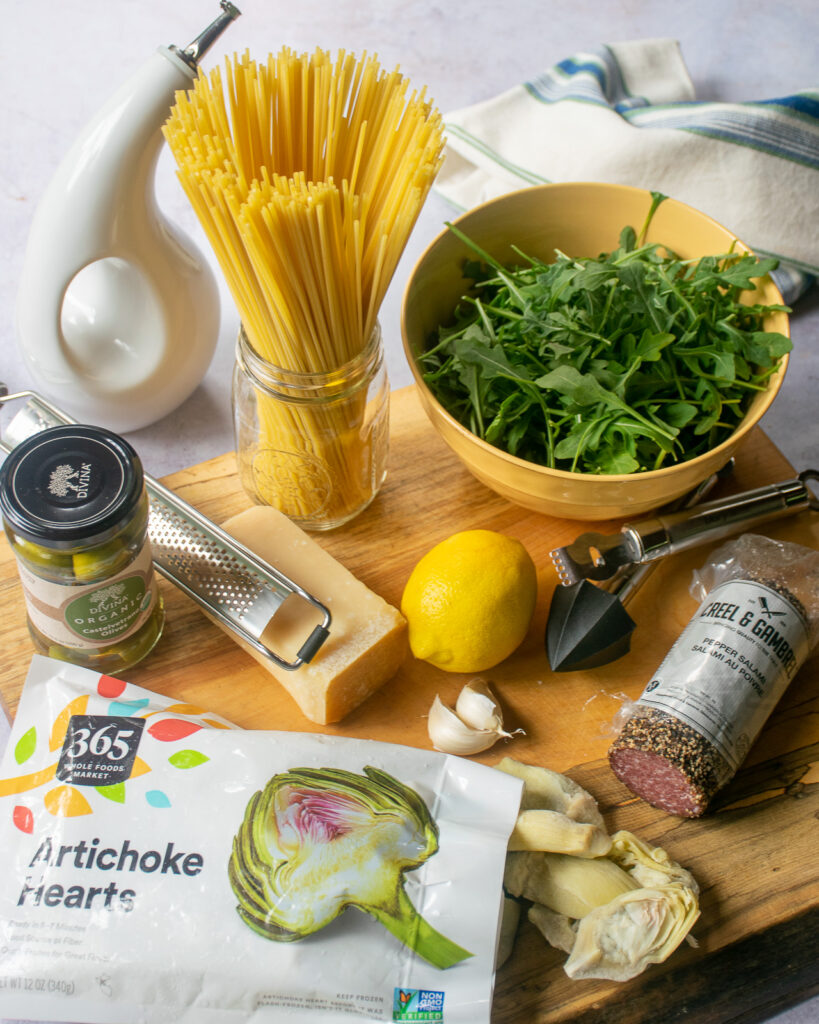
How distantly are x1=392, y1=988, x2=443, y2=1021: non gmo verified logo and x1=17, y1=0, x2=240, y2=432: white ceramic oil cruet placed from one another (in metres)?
0.68

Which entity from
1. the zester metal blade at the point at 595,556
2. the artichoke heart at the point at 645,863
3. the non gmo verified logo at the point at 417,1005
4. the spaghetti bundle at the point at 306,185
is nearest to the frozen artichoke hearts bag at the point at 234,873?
the non gmo verified logo at the point at 417,1005

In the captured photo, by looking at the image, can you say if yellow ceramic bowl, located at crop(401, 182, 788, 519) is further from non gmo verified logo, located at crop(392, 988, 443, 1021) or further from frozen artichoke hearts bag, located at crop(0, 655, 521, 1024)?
non gmo verified logo, located at crop(392, 988, 443, 1021)

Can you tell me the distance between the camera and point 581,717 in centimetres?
96

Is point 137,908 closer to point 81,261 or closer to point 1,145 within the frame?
point 81,261

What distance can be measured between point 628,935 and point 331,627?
1.19 ft

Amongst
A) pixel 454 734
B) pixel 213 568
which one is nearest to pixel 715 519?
pixel 454 734

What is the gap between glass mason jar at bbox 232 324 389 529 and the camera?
3.02 feet

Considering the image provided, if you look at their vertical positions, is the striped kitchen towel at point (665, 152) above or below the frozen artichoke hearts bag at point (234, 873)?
above

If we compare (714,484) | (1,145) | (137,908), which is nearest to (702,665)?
(714,484)

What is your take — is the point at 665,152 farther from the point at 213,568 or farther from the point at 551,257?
the point at 213,568

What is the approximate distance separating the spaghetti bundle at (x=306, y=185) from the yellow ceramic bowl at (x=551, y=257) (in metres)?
0.16

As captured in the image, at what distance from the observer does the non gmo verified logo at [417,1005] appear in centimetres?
75

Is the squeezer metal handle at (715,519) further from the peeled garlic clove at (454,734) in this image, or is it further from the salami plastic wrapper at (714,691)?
the peeled garlic clove at (454,734)

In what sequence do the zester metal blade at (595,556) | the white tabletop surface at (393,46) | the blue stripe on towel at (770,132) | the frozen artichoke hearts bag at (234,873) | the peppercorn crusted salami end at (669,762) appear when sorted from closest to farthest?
the frozen artichoke hearts bag at (234,873)
the peppercorn crusted salami end at (669,762)
the zester metal blade at (595,556)
the blue stripe on towel at (770,132)
the white tabletop surface at (393,46)
